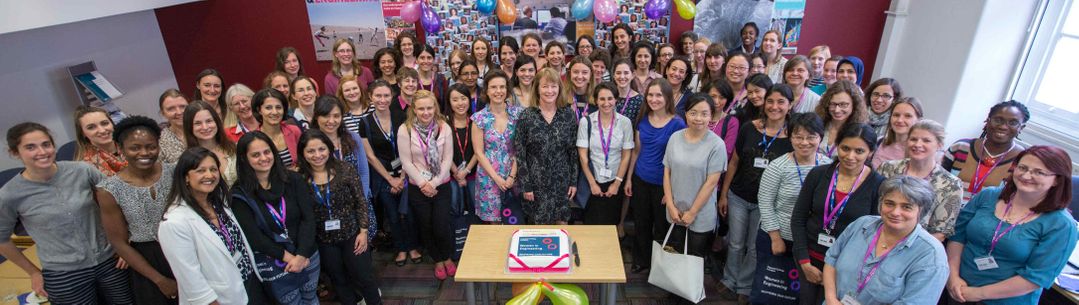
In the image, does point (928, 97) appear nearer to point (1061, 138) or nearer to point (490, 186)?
point (1061, 138)

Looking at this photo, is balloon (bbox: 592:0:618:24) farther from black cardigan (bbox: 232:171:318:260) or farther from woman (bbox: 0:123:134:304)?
woman (bbox: 0:123:134:304)

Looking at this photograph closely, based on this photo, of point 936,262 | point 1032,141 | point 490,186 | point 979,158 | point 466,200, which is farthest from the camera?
point 1032,141

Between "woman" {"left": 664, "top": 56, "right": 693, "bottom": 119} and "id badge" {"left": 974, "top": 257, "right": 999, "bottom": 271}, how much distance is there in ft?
6.12

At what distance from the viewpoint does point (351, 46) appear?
15.2 feet

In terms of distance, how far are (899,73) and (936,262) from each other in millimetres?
4578

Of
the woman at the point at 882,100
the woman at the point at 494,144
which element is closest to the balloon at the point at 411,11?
the woman at the point at 494,144

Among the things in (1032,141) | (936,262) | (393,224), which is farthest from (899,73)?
(393,224)

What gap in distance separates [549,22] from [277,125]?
139 inches

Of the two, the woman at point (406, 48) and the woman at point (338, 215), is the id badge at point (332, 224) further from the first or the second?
the woman at point (406, 48)

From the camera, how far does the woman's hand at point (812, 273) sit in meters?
2.46

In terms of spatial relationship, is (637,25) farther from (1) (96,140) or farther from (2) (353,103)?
(1) (96,140)

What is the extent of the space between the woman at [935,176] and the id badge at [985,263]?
0.16m

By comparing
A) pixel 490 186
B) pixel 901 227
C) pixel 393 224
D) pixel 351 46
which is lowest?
pixel 393 224

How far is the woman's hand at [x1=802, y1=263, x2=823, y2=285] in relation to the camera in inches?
96.7
